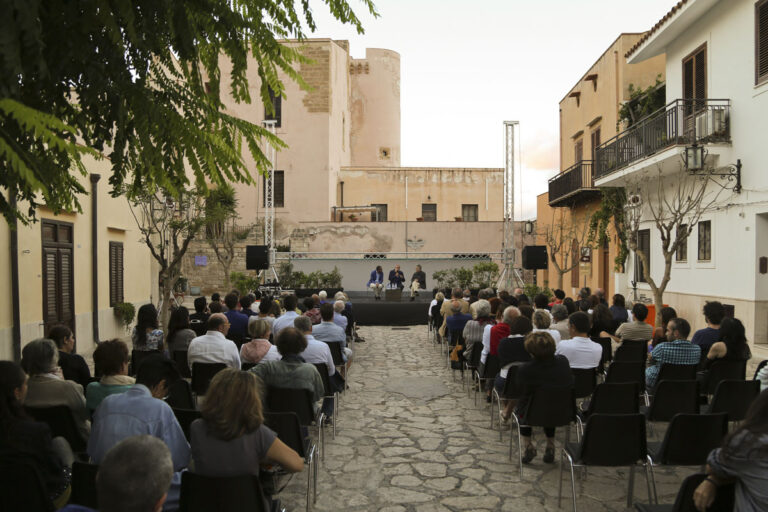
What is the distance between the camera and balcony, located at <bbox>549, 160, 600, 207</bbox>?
1993 centimetres

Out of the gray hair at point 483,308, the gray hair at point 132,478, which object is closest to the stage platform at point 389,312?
the gray hair at point 483,308

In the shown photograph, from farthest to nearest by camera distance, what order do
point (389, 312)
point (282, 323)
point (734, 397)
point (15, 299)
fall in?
point (389, 312) < point (15, 299) < point (282, 323) < point (734, 397)

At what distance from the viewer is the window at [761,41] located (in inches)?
440

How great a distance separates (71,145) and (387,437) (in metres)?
5.37

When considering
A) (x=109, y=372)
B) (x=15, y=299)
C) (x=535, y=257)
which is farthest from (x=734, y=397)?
(x=535, y=257)

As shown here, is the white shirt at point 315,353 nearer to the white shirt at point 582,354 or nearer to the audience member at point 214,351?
the audience member at point 214,351

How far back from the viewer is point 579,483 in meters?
5.03

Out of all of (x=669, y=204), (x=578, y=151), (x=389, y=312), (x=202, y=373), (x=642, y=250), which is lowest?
(x=389, y=312)

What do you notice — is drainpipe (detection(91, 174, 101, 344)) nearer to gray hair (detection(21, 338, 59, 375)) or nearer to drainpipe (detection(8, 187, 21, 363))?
drainpipe (detection(8, 187, 21, 363))

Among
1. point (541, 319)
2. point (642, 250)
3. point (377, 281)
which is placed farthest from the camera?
point (377, 281)

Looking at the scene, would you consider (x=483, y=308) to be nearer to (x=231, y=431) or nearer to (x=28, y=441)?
(x=231, y=431)

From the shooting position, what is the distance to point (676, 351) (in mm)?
5867

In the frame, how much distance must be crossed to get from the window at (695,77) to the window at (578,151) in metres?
7.20

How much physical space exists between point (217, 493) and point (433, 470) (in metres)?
2.91
